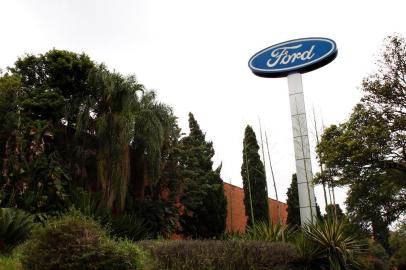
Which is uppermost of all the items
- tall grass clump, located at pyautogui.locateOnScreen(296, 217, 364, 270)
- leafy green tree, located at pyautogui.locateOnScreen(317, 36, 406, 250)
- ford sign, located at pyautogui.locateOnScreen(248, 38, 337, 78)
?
ford sign, located at pyautogui.locateOnScreen(248, 38, 337, 78)

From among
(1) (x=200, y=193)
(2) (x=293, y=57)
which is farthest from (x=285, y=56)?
(1) (x=200, y=193)

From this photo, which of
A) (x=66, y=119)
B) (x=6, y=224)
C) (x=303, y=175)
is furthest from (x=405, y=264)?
(x=6, y=224)

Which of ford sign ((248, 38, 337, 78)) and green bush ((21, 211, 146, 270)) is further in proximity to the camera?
ford sign ((248, 38, 337, 78))

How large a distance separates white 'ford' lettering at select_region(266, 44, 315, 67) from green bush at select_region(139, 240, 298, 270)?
1239 centimetres

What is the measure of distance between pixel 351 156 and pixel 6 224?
10607mm

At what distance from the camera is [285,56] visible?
73.9ft

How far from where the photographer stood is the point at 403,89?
51.9ft

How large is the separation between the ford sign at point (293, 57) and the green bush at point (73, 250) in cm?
1433

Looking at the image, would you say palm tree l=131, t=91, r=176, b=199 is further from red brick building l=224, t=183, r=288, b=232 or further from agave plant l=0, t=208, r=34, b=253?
red brick building l=224, t=183, r=288, b=232

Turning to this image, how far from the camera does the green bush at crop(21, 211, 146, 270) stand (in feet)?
30.7

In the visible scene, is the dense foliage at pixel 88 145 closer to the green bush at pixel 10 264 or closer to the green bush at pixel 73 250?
the green bush at pixel 10 264

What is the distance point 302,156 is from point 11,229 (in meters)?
12.1

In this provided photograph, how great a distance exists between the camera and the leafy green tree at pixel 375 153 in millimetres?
15312

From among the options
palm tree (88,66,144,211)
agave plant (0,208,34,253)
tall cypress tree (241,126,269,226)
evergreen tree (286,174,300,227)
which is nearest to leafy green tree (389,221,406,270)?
evergreen tree (286,174,300,227)
